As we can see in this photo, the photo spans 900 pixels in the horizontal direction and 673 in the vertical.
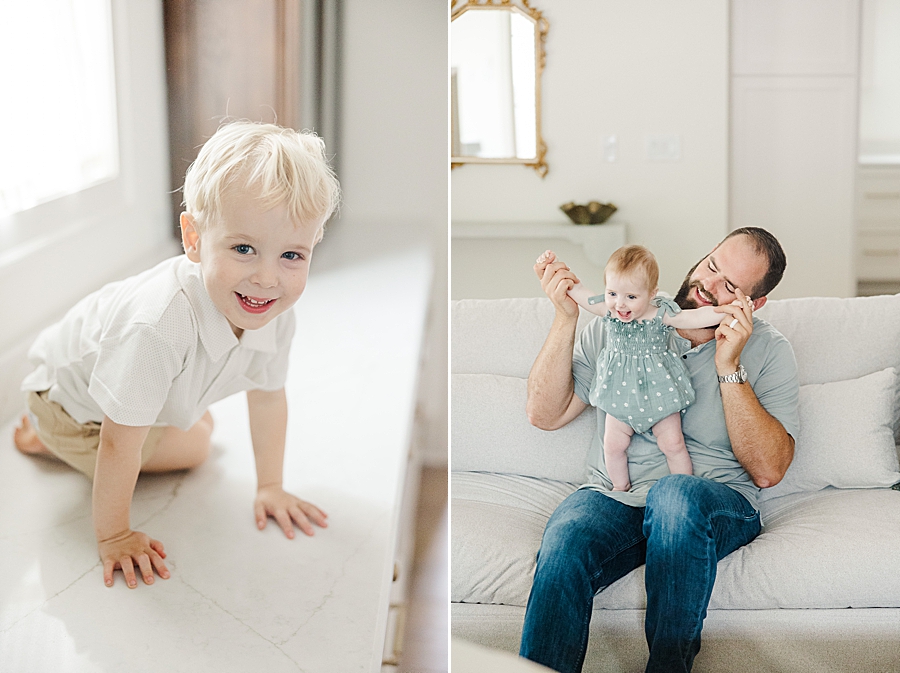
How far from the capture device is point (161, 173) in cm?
98

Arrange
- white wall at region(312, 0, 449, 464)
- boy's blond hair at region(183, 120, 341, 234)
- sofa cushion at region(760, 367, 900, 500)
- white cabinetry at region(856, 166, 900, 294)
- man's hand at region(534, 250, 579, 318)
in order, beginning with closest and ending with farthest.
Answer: boy's blond hair at region(183, 120, 341, 234)
white wall at region(312, 0, 449, 464)
man's hand at region(534, 250, 579, 318)
sofa cushion at region(760, 367, 900, 500)
white cabinetry at region(856, 166, 900, 294)

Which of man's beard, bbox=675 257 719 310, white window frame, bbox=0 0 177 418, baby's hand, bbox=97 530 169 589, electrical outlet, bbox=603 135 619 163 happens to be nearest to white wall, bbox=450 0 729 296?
electrical outlet, bbox=603 135 619 163

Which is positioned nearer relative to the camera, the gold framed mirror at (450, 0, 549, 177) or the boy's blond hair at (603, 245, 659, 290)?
the boy's blond hair at (603, 245, 659, 290)

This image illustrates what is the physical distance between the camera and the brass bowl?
1515mm

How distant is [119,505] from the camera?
99cm

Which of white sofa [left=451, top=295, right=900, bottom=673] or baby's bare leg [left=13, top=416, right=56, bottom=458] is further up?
baby's bare leg [left=13, top=416, right=56, bottom=458]

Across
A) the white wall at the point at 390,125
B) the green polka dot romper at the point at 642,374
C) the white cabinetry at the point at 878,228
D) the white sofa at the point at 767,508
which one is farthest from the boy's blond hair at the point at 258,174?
the white cabinetry at the point at 878,228

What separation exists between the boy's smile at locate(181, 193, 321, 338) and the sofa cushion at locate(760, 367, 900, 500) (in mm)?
946

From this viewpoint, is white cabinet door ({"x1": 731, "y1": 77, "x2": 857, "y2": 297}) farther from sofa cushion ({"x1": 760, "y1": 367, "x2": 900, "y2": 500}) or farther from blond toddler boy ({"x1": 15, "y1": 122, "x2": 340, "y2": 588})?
blond toddler boy ({"x1": 15, "y1": 122, "x2": 340, "y2": 588})

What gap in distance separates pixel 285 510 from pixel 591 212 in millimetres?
831

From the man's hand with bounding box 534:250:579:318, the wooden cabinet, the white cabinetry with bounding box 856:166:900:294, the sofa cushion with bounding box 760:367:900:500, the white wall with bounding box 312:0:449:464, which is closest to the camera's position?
the wooden cabinet

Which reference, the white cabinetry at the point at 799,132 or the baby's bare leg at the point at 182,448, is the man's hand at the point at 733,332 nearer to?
the white cabinetry at the point at 799,132

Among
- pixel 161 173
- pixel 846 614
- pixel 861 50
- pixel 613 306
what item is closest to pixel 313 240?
pixel 161 173

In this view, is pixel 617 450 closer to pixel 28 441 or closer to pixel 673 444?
pixel 673 444
